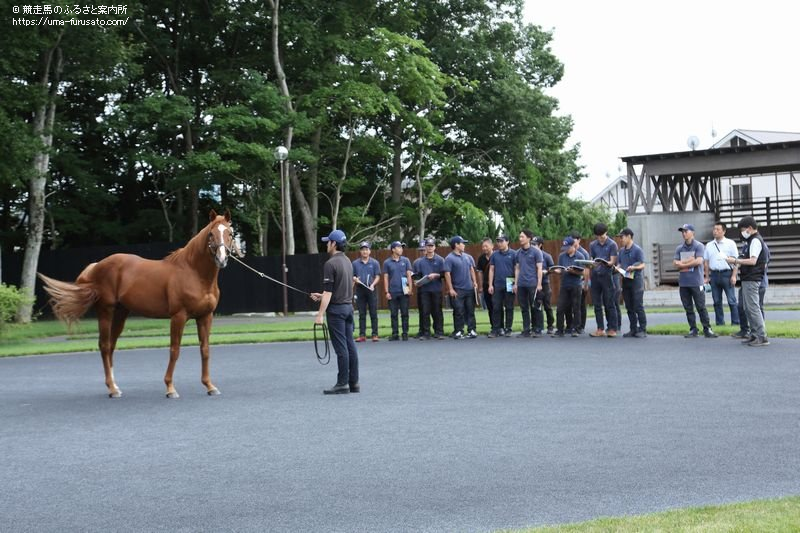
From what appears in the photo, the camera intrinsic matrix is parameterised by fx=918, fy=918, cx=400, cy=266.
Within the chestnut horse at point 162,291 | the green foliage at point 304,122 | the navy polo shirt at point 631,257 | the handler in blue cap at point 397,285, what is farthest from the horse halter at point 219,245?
the green foliage at point 304,122

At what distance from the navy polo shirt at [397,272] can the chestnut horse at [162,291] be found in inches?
349

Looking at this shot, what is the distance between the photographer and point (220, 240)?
39.4 ft

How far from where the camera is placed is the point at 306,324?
2778 cm

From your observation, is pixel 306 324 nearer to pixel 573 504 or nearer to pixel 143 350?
pixel 143 350

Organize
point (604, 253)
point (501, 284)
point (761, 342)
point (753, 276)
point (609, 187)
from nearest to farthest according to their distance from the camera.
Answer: point (753, 276) → point (761, 342) → point (604, 253) → point (501, 284) → point (609, 187)

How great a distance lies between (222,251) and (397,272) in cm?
984

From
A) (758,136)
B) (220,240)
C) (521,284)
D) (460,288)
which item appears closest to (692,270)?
(521,284)

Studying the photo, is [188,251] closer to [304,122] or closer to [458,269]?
[458,269]

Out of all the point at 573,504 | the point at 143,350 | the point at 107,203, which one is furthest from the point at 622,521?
the point at 107,203

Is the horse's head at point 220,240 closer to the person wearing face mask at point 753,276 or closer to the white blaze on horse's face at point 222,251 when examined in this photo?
the white blaze on horse's face at point 222,251

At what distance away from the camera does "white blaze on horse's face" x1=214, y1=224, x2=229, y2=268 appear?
38.8 feet

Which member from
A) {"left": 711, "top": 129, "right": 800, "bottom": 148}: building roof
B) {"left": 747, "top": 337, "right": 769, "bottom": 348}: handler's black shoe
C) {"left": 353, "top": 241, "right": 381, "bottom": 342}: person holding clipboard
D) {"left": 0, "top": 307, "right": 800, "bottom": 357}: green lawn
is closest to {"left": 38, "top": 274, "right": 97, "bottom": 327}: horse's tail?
{"left": 0, "top": 307, "right": 800, "bottom": 357}: green lawn

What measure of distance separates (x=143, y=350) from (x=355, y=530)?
15418mm

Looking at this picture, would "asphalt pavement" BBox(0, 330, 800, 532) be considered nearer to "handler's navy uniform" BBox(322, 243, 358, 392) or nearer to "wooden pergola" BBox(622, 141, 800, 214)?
"handler's navy uniform" BBox(322, 243, 358, 392)
